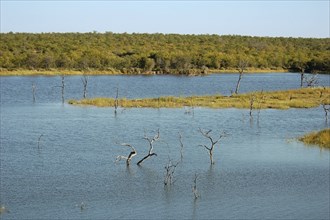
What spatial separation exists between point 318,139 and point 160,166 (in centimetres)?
1304

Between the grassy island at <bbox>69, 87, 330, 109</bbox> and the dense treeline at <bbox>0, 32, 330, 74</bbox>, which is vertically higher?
the dense treeline at <bbox>0, 32, 330, 74</bbox>

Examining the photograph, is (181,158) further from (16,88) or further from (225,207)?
(16,88)

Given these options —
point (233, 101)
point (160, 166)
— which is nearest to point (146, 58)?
point (233, 101)

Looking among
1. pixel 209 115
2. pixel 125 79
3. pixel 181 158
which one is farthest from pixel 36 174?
pixel 125 79

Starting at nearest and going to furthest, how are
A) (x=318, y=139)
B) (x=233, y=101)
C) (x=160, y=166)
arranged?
(x=160, y=166), (x=318, y=139), (x=233, y=101)

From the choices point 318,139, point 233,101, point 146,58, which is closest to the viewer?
point 318,139

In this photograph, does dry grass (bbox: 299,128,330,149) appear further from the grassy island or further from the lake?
the grassy island

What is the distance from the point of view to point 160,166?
→ 36.6 meters

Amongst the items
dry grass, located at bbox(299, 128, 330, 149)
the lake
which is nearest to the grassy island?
the lake

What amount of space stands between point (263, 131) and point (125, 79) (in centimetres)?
6020

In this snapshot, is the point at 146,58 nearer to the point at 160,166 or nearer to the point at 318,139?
the point at 318,139

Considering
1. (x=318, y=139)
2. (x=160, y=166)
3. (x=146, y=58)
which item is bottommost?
(x=160, y=166)

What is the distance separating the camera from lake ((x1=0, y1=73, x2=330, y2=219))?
92.1 ft

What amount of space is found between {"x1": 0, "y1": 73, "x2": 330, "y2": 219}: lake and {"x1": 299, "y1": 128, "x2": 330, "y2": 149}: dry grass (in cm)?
83
